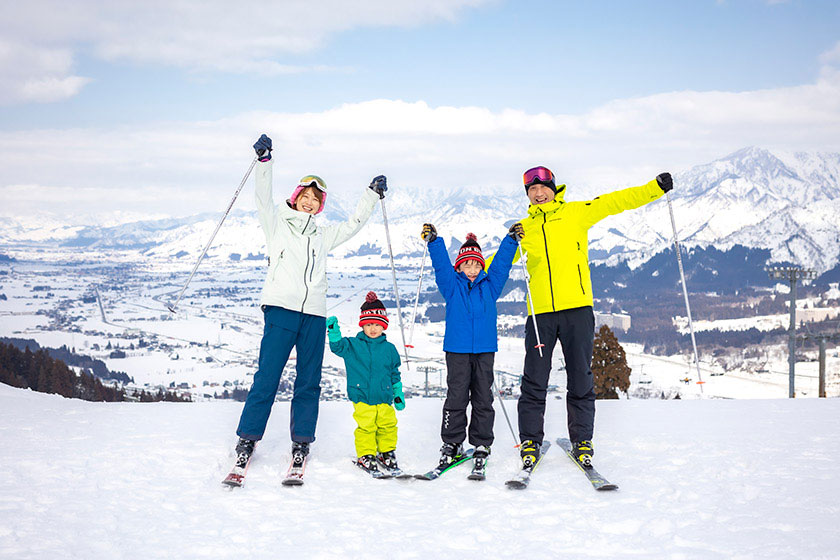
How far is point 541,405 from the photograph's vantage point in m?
4.71

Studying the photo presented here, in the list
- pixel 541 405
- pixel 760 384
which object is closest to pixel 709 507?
pixel 541 405

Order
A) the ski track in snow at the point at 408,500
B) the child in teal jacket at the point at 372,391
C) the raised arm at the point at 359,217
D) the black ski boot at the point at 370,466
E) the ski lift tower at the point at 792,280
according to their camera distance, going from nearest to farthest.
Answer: the ski track in snow at the point at 408,500
the black ski boot at the point at 370,466
the child in teal jacket at the point at 372,391
the raised arm at the point at 359,217
the ski lift tower at the point at 792,280

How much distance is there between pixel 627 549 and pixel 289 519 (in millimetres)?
1992

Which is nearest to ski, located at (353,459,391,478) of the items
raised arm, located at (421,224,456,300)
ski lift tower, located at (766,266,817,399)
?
raised arm, located at (421,224,456,300)

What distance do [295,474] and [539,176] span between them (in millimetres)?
3059

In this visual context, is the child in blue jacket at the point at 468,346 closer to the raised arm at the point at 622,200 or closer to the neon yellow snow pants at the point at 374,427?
the neon yellow snow pants at the point at 374,427

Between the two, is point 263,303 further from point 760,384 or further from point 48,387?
point 760,384

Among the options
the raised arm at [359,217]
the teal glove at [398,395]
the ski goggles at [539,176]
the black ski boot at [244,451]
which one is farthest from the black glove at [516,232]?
the black ski boot at [244,451]

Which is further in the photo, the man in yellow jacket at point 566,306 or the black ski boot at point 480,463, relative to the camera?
the man in yellow jacket at point 566,306

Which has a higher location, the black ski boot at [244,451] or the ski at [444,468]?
the black ski boot at [244,451]

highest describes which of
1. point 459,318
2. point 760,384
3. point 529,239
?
point 529,239

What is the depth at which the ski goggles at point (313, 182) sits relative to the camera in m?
4.85

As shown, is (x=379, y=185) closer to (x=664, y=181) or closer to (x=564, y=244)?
(x=564, y=244)

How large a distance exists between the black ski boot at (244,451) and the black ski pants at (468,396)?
59.8 inches
